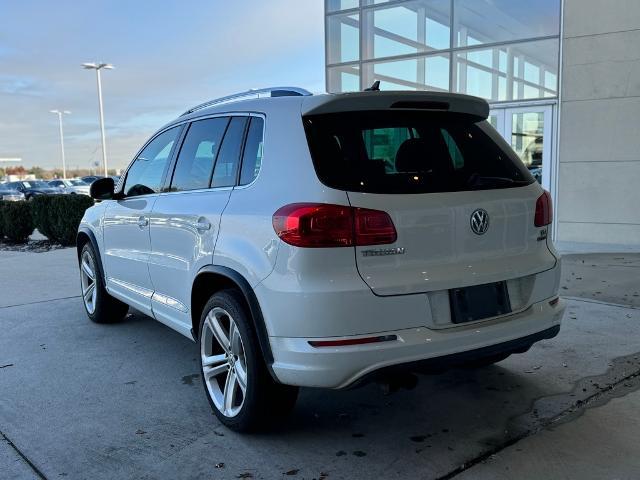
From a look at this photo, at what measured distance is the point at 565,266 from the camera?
317 inches

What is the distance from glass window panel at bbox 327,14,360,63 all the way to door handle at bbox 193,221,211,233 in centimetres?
1025

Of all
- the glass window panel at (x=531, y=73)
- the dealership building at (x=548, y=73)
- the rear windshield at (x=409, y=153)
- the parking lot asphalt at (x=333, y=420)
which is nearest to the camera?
the rear windshield at (x=409, y=153)

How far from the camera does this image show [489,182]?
3.16m

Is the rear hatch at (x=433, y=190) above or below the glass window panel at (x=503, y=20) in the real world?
below

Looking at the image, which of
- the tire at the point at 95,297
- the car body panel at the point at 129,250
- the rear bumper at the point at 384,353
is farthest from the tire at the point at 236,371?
the tire at the point at 95,297

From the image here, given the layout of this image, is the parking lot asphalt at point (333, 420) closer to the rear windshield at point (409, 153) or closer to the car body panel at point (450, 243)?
the car body panel at point (450, 243)

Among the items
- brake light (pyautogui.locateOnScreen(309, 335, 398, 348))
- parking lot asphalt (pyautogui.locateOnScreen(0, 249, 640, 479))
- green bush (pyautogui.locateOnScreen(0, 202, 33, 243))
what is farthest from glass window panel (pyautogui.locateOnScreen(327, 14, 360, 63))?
brake light (pyautogui.locateOnScreen(309, 335, 398, 348))

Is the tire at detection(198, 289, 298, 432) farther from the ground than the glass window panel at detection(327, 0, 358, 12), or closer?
closer

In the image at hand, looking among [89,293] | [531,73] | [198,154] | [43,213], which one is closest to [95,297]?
[89,293]

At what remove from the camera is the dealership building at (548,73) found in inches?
378

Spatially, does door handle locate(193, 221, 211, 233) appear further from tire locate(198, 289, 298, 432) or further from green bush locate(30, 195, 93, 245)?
green bush locate(30, 195, 93, 245)

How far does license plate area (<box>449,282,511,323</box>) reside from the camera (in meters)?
2.92

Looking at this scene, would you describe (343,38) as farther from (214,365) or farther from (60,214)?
(214,365)

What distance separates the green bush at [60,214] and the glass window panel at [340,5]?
6579mm
